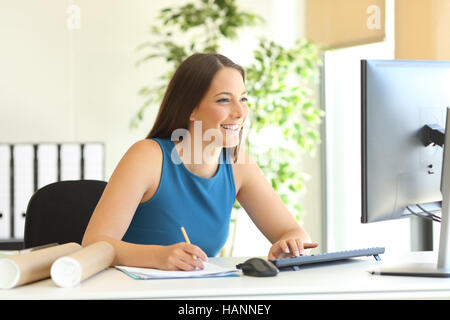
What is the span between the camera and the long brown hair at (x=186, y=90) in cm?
171

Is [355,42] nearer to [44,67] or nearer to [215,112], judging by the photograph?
[44,67]

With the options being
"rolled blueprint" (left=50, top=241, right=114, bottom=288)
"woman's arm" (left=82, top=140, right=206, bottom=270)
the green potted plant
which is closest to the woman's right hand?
"woman's arm" (left=82, top=140, right=206, bottom=270)

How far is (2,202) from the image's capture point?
310 centimetres

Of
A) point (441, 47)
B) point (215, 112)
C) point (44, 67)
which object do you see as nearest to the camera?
point (215, 112)

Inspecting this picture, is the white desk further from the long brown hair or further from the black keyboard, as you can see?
the long brown hair

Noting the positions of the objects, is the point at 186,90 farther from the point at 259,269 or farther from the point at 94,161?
the point at 94,161

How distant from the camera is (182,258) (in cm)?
127

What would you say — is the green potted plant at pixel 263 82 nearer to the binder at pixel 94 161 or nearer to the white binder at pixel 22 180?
the binder at pixel 94 161

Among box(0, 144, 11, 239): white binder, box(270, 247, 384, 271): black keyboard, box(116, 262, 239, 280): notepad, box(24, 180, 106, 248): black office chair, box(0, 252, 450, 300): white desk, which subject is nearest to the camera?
box(0, 252, 450, 300): white desk

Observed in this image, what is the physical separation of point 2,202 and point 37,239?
143cm

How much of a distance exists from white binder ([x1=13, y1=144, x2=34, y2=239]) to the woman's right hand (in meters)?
1.99

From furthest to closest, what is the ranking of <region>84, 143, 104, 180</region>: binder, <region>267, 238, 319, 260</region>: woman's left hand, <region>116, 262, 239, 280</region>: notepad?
<region>84, 143, 104, 180</region>: binder
<region>267, 238, 319, 260</region>: woman's left hand
<region>116, 262, 239, 280</region>: notepad

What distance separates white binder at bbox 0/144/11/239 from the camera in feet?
10.0
